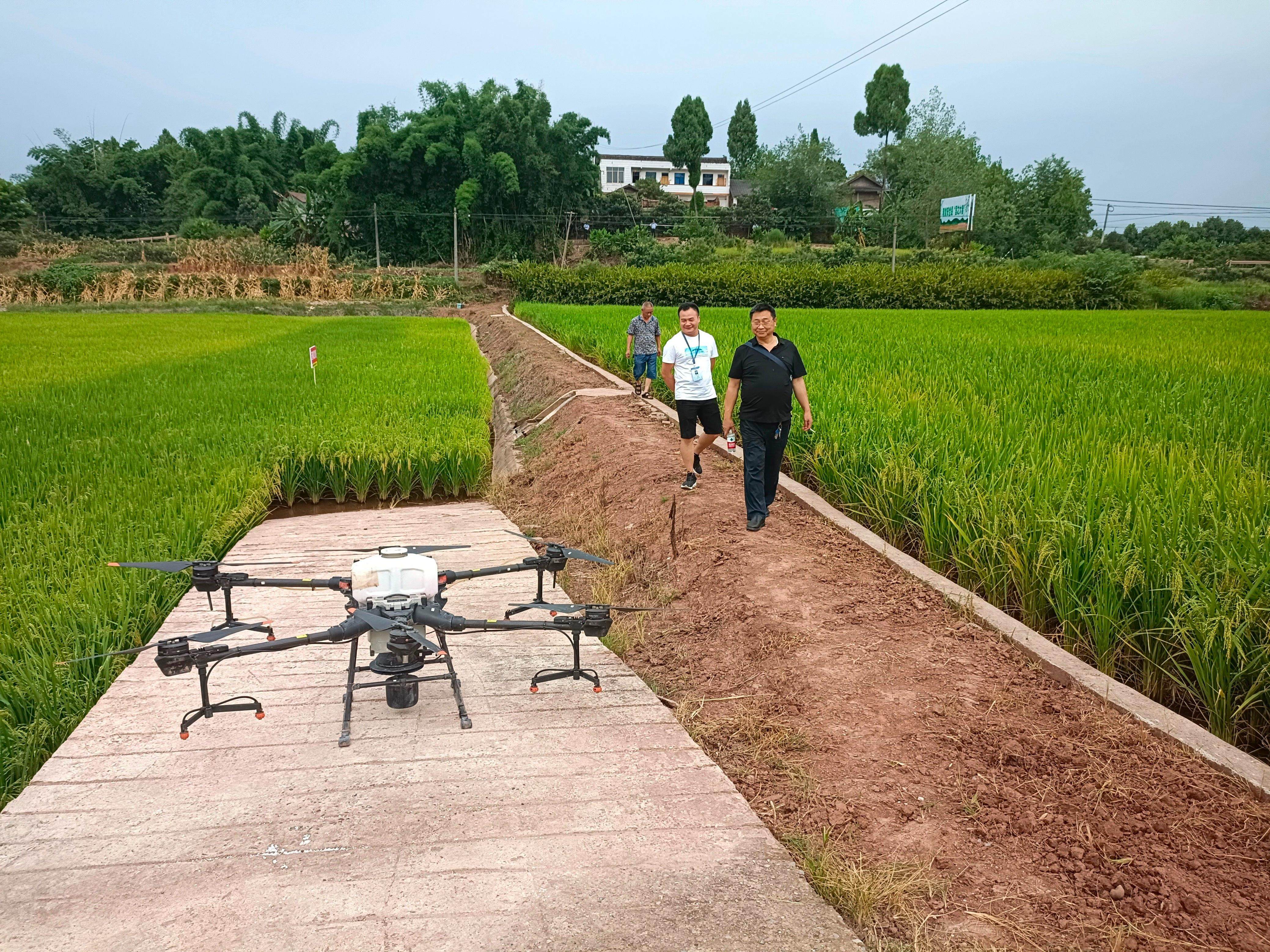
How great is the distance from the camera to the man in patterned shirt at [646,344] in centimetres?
1227

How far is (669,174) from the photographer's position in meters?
83.8

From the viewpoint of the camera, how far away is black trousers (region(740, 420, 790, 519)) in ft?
19.6

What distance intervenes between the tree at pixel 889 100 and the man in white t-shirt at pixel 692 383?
3463 inches

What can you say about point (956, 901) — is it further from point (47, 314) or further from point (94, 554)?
point (47, 314)

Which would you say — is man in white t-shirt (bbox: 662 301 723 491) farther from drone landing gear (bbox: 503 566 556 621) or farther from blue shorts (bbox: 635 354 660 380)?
blue shorts (bbox: 635 354 660 380)

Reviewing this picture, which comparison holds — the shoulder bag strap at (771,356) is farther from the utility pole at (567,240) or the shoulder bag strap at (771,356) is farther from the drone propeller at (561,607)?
the utility pole at (567,240)

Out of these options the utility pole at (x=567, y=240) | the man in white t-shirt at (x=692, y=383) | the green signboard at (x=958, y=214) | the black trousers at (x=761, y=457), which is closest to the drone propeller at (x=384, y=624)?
the black trousers at (x=761, y=457)

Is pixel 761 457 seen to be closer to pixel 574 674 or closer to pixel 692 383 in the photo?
pixel 692 383

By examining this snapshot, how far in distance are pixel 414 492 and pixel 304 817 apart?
6.73m

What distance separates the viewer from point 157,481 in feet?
23.4

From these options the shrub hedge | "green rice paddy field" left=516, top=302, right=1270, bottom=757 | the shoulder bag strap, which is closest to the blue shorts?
"green rice paddy field" left=516, top=302, right=1270, bottom=757

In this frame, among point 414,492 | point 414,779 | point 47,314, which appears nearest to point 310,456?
point 414,492

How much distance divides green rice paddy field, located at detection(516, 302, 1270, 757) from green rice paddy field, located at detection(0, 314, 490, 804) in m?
4.04

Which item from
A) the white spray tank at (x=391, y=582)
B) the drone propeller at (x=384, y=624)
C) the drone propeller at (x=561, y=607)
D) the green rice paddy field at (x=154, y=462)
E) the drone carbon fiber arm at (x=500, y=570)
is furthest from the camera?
the green rice paddy field at (x=154, y=462)
